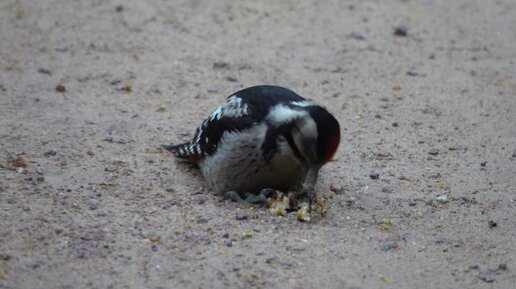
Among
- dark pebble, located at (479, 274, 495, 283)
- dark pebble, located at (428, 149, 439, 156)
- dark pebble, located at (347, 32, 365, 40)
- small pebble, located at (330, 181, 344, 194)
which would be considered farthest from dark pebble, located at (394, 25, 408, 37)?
dark pebble, located at (479, 274, 495, 283)

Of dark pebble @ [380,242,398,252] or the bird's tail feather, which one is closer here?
dark pebble @ [380,242,398,252]

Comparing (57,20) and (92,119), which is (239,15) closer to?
(57,20)

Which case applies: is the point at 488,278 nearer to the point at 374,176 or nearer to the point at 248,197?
the point at 374,176

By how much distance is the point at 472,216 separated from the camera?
4902 mm

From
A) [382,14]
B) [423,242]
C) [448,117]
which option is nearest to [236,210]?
[423,242]

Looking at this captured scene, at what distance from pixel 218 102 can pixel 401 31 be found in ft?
7.64

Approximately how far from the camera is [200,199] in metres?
4.98

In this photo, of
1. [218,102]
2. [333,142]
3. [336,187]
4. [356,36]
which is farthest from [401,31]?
[333,142]

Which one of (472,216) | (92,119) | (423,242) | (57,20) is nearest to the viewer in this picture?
(423,242)

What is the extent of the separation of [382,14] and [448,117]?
2.34 meters

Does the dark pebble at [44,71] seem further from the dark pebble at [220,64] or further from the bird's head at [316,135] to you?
the bird's head at [316,135]

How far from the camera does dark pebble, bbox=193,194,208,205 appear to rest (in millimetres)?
4953

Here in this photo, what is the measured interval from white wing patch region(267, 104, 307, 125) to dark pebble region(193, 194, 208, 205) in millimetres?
677

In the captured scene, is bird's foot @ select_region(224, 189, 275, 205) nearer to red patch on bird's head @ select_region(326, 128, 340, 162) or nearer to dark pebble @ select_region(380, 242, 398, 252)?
red patch on bird's head @ select_region(326, 128, 340, 162)
